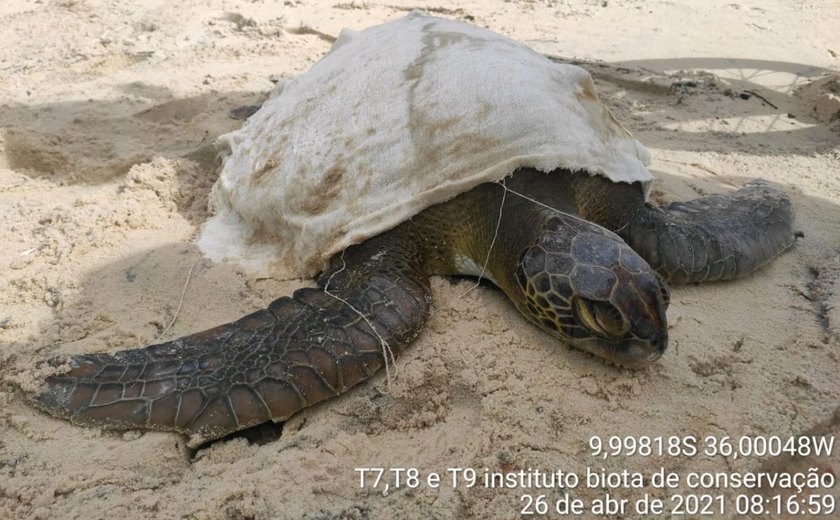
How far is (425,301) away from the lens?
7.85 ft

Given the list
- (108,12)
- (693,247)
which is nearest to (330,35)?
(108,12)

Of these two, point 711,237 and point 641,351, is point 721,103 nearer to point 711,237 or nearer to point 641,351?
point 711,237

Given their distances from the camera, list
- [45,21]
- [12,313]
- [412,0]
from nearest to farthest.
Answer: [12,313]
[45,21]
[412,0]

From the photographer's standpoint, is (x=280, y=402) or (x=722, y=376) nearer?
(x=280, y=402)

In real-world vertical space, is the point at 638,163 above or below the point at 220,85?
above

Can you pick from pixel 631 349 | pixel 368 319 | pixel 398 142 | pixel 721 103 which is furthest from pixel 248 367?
pixel 721 103

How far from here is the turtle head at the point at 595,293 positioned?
6.41 feet

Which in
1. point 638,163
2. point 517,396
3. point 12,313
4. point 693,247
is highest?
point 638,163

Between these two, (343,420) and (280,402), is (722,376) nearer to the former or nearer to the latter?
(343,420)

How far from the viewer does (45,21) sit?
584cm

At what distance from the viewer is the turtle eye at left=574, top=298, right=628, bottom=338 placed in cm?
196

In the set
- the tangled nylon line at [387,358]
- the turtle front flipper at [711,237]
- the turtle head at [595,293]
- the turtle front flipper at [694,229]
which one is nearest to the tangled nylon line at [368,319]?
the tangled nylon line at [387,358]

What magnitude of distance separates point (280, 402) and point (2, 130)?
339 cm

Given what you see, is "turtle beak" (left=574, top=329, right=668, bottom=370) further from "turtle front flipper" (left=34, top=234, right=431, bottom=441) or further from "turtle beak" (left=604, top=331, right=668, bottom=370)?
"turtle front flipper" (left=34, top=234, right=431, bottom=441)
